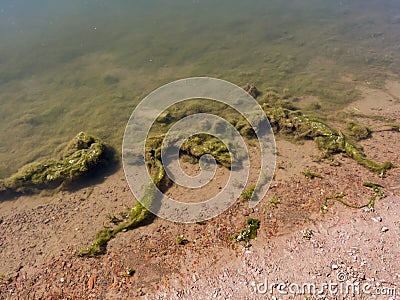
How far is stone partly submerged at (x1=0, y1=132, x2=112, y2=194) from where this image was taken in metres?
7.93

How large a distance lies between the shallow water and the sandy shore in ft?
10.1

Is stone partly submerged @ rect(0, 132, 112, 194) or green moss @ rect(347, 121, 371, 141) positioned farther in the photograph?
green moss @ rect(347, 121, 371, 141)

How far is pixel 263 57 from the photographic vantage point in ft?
45.7

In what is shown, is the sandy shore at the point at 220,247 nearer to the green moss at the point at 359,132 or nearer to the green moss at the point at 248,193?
the green moss at the point at 248,193

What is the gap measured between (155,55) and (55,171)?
28.5ft

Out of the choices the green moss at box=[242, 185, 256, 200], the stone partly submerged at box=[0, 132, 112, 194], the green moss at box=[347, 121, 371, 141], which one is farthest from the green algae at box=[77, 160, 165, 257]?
the green moss at box=[347, 121, 371, 141]

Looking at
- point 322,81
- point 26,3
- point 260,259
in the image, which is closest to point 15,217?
point 260,259

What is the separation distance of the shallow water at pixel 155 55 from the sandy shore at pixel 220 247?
10.1 feet

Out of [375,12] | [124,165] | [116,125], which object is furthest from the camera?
[375,12]

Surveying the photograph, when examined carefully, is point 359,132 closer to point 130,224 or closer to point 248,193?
point 248,193

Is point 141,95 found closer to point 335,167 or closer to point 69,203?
point 69,203

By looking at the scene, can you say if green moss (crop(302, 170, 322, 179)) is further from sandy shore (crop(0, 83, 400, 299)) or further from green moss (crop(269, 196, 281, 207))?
green moss (crop(269, 196, 281, 207))

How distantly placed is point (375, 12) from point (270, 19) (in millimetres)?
6793

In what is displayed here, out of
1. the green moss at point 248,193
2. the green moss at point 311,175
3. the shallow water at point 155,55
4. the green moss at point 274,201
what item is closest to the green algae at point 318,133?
the green moss at point 311,175
